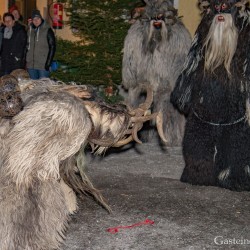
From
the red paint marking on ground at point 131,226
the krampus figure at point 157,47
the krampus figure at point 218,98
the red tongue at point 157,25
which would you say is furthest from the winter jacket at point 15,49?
the red paint marking on ground at point 131,226

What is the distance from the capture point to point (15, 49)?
31.5 ft

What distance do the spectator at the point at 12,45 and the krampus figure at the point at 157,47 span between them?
2.55 meters

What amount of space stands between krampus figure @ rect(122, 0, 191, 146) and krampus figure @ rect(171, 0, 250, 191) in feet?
4.80

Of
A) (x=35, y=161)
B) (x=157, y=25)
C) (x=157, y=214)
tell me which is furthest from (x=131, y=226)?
(x=157, y=25)

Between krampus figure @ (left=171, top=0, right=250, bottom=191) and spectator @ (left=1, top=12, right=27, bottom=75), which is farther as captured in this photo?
spectator @ (left=1, top=12, right=27, bottom=75)

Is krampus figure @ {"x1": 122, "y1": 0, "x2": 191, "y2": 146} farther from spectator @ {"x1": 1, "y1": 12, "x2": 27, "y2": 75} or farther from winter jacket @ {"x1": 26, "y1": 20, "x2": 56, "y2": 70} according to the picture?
spectator @ {"x1": 1, "y1": 12, "x2": 27, "y2": 75}

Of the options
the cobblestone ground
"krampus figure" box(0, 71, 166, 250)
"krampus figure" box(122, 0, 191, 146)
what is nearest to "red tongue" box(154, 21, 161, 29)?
"krampus figure" box(122, 0, 191, 146)

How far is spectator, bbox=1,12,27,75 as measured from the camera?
958cm

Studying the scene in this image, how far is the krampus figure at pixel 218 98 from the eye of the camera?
582 cm

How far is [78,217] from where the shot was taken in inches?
209

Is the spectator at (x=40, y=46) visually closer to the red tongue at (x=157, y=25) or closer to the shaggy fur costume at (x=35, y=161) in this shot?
the red tongue at (x=157, y=25)

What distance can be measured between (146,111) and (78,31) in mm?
5754

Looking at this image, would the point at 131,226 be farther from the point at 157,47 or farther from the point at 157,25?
the point at 157,25

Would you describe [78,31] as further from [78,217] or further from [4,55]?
[78,217]
